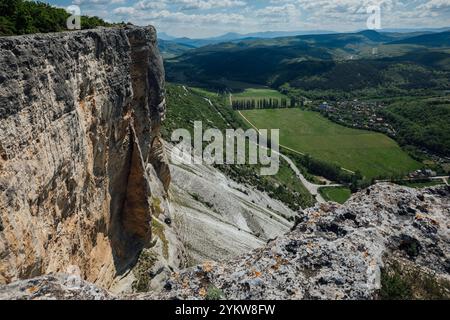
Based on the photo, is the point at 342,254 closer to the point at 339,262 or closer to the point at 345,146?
the point at 339,262

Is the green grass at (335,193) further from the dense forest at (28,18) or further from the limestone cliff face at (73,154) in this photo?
the dense forest at (28,18)

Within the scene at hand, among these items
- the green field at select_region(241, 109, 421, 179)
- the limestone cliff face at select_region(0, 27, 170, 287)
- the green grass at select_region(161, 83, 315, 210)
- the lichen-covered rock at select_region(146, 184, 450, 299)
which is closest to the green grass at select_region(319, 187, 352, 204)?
the green grass at select_region(161, 83, 315, 210)

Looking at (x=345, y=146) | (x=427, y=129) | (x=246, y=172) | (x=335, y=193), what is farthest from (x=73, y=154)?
(x=427, y=129)

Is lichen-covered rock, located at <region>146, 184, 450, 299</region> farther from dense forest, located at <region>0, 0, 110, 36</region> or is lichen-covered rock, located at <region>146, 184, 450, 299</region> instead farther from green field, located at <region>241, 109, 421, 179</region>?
green field, located at <region>241, 109, 421, 179</region>

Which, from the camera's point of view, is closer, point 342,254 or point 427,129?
point 342,254
